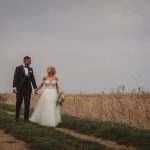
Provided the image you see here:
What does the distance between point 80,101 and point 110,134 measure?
8.60 meters

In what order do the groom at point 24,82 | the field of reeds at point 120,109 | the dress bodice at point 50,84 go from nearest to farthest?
A: 1. the field of reeds at point 120,109
2. the groom at point 24,82
3. the dress bodice at point 50,84

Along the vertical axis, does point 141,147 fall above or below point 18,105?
below

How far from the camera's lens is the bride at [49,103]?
15750 millimetres

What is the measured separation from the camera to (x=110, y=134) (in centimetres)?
1215

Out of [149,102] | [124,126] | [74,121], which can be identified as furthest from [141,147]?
[74,121]

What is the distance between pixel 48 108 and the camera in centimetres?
1595

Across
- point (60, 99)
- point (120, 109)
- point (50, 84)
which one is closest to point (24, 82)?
point (50, 84)

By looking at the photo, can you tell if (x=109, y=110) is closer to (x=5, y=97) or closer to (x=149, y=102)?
(x=149, y=102)

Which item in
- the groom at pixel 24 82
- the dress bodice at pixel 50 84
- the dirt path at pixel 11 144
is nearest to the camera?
the dirt path at pixel 11 144

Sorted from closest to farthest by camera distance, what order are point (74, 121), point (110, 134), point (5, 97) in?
point (110, 134), point (74, 121), point (5, 97)

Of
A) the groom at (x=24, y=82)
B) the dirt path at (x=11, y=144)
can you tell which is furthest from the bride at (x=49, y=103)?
the dirt path at (x=11, y=144)

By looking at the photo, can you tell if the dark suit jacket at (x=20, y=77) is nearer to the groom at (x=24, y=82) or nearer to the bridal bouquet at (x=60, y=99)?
the groom at (x=24, y=82)

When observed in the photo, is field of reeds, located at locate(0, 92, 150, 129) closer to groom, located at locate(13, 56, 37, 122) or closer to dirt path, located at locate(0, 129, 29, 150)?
groom, located at locate(13, 56, 37, 122)

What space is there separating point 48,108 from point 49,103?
22 cm
